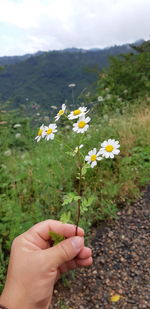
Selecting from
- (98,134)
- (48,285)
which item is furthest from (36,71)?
(48,285)

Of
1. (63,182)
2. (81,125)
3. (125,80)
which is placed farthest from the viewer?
(125,80)

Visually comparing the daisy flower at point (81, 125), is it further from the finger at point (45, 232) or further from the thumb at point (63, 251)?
the finger at point (45, 232)

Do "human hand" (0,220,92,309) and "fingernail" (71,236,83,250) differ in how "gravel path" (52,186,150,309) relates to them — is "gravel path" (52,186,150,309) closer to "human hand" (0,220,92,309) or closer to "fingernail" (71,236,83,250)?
"human hand" (0,220,92,309)

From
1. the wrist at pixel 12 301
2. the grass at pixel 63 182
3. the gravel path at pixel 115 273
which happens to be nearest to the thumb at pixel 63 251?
the wrist at pixel 12 301

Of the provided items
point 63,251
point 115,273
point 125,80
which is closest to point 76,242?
point 63,251

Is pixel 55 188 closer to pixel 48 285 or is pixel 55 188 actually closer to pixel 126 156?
pixel 126 156

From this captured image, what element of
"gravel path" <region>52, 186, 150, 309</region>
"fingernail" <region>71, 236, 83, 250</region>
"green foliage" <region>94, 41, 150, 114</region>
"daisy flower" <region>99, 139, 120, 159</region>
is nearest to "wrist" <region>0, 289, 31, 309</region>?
"fingernail" <region>71, 236, 83, 250</region>

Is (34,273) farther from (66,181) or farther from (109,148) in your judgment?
(66,181)
